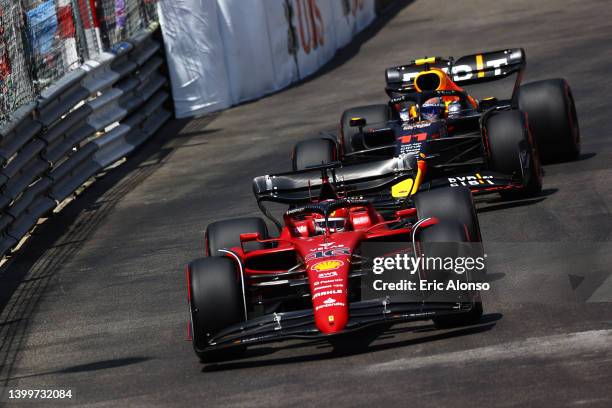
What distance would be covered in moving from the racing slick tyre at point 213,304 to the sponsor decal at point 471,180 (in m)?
4.16

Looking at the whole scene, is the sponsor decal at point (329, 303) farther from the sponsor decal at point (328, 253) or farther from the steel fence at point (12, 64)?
the steel fence at point (12, 64)

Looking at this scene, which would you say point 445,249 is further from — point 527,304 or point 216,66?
point 216,66

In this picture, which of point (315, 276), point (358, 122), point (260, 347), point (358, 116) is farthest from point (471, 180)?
point (315, 276)

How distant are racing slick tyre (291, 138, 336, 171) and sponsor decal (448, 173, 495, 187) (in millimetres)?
1503

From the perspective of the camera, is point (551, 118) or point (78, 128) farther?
point (78, 128)

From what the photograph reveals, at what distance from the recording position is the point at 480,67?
15.5 meters

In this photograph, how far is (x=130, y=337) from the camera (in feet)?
31.4

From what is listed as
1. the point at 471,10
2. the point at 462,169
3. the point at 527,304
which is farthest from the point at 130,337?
the point at 471,10

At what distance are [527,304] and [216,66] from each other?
43.7 feet

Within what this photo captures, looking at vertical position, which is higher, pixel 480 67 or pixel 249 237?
pixel 249 237

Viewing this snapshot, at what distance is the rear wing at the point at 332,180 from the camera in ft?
35.8

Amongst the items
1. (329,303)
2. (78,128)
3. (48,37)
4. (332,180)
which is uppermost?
(329,303)

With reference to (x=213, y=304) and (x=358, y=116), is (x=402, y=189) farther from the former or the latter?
(x=213, y=304)

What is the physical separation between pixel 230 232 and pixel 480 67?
21.3 feet
